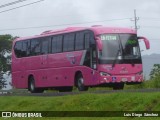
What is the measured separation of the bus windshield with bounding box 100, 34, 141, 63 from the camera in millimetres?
23266

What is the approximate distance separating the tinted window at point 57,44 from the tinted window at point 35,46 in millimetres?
1515

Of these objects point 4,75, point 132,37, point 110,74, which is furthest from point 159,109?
point 4,75

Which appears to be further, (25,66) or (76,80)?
(25,66)

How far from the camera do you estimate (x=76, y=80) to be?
2458cm

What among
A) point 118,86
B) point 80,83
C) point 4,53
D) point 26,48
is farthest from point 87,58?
point 4,53

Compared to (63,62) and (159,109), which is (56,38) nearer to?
(63,62)

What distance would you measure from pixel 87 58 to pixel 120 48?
5.37 feet

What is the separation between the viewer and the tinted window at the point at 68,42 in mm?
24961

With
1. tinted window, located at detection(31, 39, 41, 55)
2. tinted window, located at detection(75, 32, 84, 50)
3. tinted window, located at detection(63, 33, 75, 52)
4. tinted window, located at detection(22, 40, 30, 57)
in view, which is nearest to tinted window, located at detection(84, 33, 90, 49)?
tinted window, located at detection(75, 32, 84, 50)

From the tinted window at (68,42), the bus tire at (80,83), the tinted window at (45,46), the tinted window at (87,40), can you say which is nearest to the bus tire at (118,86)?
the bus tire at (80,83)

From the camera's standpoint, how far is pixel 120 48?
931 inches

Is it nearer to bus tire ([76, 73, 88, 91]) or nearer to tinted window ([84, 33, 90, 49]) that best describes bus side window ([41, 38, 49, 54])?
bus tire ([76, 73, 88, 91])

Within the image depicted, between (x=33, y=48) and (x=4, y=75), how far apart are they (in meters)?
39.2

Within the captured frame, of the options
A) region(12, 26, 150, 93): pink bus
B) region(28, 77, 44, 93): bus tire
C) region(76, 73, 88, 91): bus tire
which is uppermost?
region(12, 26, 150, 93): pink bus
